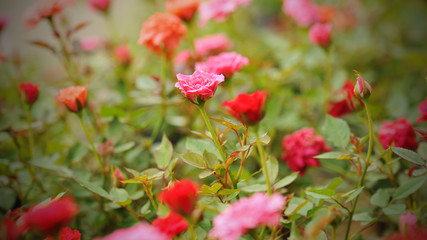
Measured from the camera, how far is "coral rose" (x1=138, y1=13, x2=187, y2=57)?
557mm

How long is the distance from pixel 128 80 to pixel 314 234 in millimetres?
713

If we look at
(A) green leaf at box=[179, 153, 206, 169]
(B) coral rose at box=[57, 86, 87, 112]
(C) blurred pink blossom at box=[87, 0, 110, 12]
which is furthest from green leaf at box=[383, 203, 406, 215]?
(C) blurred pink blossom at box=[87, 0, 110, 12]

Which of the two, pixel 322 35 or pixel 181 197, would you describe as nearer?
pixel 181 197

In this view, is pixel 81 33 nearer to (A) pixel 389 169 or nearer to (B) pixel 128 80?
(B) pixel 128 80

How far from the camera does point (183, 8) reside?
62cm

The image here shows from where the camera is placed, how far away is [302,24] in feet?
2.75

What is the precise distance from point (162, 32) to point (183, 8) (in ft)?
0.32

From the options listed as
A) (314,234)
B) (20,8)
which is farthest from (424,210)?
(20,8)

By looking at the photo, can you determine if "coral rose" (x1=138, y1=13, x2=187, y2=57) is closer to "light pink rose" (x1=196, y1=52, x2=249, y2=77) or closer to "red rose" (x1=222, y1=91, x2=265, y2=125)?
"light pink rose" (x1=196, y1=52, x2=249, y2=77)

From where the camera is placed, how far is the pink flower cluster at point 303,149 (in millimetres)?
525

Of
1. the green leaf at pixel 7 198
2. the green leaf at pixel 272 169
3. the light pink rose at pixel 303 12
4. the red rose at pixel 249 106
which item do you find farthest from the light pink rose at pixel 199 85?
the light pink rose at pixel 303 12

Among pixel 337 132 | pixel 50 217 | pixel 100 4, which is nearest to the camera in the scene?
pixel 50 217

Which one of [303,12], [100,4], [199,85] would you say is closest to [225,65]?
[199,85]

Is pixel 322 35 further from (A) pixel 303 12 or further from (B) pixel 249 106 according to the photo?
(B) pixel 249 106
